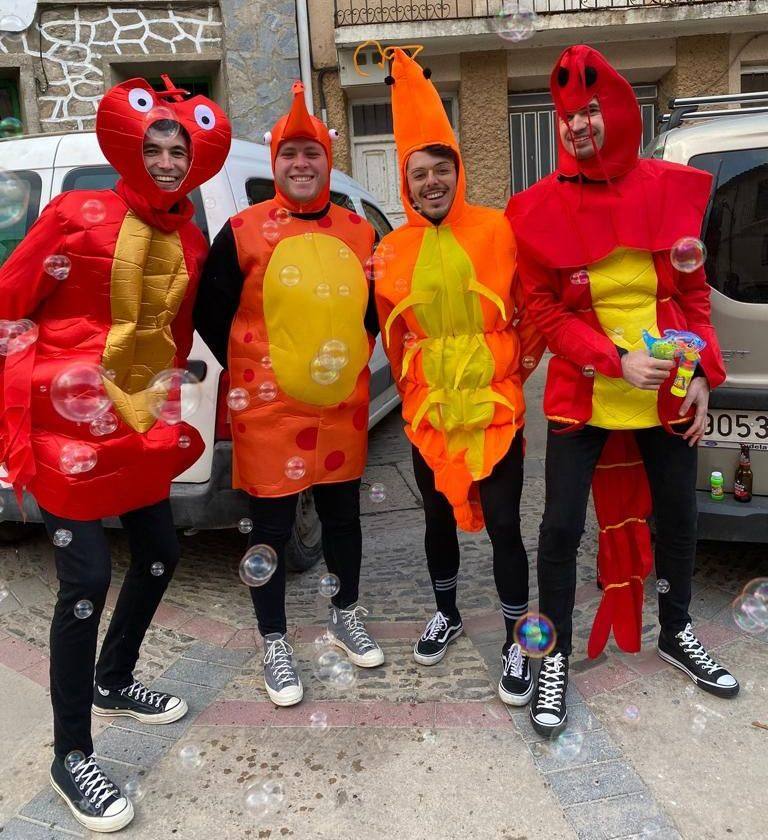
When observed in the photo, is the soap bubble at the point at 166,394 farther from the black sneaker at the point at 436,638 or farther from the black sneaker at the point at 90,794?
the black sneaker at the point at 436,638

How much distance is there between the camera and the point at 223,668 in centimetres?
301

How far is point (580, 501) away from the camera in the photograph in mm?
2506

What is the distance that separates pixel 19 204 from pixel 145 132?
1.43 metres

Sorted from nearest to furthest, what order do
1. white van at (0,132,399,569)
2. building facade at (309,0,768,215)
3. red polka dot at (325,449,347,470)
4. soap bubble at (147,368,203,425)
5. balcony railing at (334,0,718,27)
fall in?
1. soap bubble at (147,368,203,425)
2. red polka dot at (325,449,347,470)
3. white van at (0,132,399,569)
4. building facade at (309,0,768,215)
5. balcony railing at (334,0,718,27)

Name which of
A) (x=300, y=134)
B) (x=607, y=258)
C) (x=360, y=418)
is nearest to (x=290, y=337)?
(x=360, y=418)

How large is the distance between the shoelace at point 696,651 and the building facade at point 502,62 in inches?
360

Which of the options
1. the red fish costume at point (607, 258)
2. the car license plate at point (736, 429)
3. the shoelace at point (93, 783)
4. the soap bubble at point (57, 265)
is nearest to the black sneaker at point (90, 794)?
the shoelace at point (93, 783)

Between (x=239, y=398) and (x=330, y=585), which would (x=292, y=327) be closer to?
(x=239, y=398)

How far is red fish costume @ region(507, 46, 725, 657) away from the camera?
7.39 feet

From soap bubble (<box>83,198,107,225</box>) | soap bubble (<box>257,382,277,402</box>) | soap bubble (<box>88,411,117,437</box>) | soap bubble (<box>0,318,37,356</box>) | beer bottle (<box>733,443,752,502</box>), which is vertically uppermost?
soap bubble (<box>83,198,107,225</box>)

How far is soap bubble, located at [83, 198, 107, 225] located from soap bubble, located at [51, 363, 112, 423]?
1.33 ft

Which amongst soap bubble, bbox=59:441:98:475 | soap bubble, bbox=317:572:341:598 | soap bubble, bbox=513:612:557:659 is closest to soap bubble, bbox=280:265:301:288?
soap bubble, bbox=59:441:98:475

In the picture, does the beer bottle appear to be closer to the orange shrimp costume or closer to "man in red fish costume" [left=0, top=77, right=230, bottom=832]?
the orange shrimp costume

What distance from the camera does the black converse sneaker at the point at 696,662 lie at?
264cm
